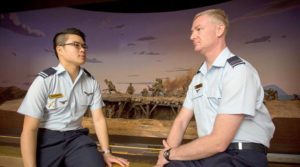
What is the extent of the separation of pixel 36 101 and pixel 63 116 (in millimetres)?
208

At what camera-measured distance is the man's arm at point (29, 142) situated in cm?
155

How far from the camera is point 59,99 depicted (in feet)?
5.61

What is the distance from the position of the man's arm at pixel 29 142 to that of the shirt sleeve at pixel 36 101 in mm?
35

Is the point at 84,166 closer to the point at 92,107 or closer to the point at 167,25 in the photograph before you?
the point at 92,107

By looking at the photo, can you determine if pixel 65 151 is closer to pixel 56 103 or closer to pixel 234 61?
pixel 56 103

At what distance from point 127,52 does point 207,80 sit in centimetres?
264

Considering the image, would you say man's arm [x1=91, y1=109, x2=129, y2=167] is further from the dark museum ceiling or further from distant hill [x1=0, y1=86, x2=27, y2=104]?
distant hill [x1=0, y1=86, x2=27, y2=104]

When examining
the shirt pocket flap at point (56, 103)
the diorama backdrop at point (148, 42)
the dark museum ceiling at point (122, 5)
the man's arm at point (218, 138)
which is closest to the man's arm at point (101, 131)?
the shirt pocket flap at point (56, 103)

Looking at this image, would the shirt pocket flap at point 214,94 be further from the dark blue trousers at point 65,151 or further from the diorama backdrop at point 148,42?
the diorama backdrop at point 148,42

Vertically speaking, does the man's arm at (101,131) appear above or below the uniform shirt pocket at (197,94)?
below

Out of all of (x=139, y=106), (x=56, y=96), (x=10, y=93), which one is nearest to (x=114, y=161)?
(x=56, y=96)

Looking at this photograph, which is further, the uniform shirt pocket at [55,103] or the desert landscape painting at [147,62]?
the desert landscape painting at [147,62]

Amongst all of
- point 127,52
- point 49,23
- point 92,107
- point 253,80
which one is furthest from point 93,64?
point 253,80

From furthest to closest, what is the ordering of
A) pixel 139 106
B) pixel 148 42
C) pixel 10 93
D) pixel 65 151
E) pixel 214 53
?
pixel 10 93 < pixel 148 42 < pixel 139 106 < pixel 65 151 < pixel 214 53
